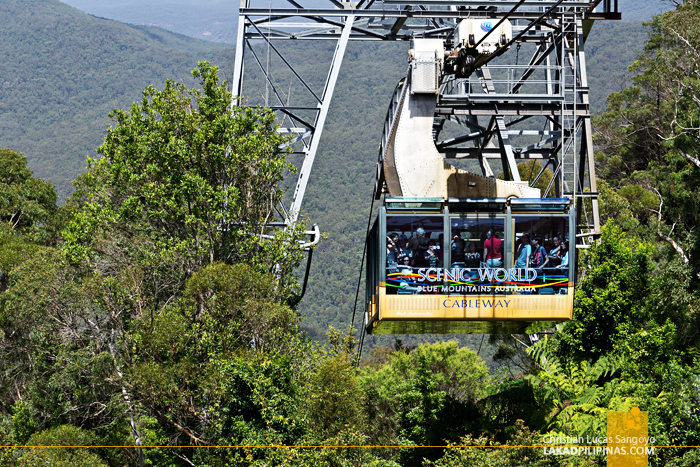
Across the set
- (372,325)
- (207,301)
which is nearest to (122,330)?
(207,301)

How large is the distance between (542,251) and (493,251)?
93cm

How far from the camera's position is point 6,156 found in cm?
4334

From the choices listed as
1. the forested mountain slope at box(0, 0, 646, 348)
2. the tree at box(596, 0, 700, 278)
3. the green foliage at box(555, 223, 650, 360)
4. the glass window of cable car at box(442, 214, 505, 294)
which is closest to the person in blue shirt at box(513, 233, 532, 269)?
the glass window of cable car at box(442, 214, 505, 294)

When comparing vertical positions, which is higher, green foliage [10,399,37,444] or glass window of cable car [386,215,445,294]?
glass window of cable car [386,215,445,294]

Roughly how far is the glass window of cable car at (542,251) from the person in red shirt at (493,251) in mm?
220

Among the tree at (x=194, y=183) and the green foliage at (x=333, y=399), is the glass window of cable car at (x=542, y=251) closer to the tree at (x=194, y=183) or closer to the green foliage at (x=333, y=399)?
the green foliage at (x=333, y=399)

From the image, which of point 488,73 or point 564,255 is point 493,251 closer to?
point 564,255

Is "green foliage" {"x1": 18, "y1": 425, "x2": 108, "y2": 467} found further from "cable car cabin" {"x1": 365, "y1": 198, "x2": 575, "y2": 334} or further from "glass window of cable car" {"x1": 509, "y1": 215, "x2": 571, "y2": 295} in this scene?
"glass window of cable car" {"x1": 509, "y1": 215, "x2": 571, "y2": 295}

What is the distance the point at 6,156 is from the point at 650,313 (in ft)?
107

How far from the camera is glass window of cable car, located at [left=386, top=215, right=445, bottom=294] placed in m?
15.9

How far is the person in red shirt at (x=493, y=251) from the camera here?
1598cm

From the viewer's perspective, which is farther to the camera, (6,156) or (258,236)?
(6,156)

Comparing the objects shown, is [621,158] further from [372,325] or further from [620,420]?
[372,325]

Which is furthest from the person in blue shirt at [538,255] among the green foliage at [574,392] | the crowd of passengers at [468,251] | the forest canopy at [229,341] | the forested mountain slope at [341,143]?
the forested mountain slope at [341,143]
